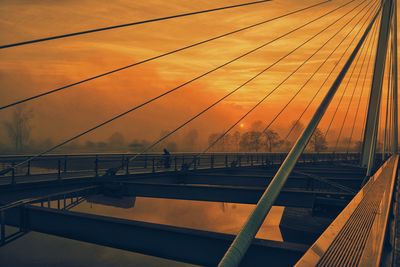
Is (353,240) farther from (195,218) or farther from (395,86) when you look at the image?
(395,86)

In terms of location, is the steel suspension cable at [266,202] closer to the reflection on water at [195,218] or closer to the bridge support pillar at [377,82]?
the bridge support pillar at [377,82]

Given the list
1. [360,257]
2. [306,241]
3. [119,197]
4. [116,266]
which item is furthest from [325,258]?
[306,241]

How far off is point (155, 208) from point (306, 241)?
15.5 meters

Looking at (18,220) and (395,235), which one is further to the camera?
(18,220)

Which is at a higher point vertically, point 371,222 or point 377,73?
point 377,73

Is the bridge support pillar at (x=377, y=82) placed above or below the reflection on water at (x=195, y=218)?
above

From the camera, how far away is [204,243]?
698cm

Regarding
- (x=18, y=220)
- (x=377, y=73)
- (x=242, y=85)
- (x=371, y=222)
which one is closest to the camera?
(x=371, y=222)

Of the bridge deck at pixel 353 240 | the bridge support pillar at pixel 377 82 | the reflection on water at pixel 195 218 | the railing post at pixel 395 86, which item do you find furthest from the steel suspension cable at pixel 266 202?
the railing post at pixel 395 86

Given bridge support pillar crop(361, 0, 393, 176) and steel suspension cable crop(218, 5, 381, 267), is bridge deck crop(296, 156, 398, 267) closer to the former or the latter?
steel suspension cable crop(218, 5, 381, 267)

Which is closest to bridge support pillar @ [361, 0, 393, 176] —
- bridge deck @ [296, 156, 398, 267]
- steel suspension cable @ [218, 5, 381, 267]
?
bridge deck @ [296, 156, 398, 267]

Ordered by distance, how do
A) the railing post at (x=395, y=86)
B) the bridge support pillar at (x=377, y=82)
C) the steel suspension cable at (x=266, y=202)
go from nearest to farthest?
1. the steel suspension cable at (x=266, y=202)
2. the bridge support pillar at (x=377, y=82)
3. the railing post at (x=395, y=86)

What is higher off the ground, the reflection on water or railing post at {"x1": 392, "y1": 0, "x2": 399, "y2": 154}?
railing post at {"x1": 392, "y1": 0, "x2": 399, "y2": 154}

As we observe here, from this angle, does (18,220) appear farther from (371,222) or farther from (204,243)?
(371,222)
